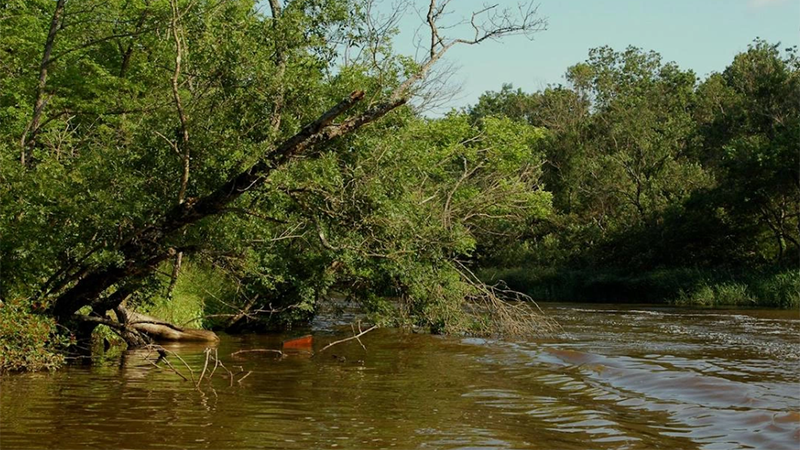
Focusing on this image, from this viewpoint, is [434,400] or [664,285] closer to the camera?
[434,400]

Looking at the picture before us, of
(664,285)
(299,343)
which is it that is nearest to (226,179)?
(299,343)

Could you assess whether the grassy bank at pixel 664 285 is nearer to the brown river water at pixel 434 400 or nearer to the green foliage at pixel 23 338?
the brown river water at pixel 434 400

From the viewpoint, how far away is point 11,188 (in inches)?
527

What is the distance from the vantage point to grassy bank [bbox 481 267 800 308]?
3300 centimetres

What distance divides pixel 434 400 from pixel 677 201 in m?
38.0

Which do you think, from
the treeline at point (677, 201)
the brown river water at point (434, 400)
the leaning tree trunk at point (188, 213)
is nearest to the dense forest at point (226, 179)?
the leaning tree trunk at point (188, 213)

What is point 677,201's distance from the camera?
4634 cm

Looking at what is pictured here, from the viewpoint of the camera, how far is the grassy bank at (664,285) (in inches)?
1299

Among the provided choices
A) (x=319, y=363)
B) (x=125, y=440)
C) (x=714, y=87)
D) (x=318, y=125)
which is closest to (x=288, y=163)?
(x=318, y=125)

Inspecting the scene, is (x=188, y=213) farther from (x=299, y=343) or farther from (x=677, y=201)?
(x=677, y=201)

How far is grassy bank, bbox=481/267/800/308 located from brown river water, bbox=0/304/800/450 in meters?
12.0

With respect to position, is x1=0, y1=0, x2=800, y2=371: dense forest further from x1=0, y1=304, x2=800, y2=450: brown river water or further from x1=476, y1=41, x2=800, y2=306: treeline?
x1=476, y1=41, x2=800, y2=306: treeline

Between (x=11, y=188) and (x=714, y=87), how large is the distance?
60.9m

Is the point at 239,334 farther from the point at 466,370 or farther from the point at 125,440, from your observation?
the point at 125,440
